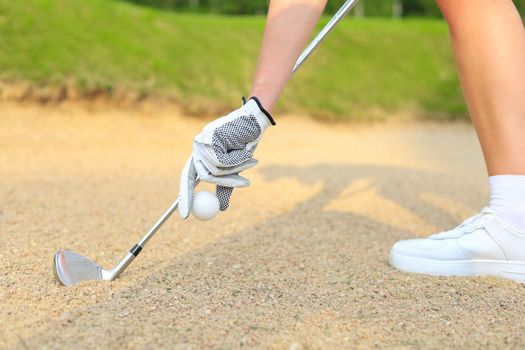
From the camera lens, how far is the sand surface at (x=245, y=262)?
148 cm

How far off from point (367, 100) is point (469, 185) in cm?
374

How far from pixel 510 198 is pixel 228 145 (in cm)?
86

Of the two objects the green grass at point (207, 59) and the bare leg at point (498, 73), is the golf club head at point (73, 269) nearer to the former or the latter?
the bare leg at point (498, 73)

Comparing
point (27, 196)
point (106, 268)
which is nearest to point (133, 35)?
point (27, 196)

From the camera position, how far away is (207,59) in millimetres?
7211

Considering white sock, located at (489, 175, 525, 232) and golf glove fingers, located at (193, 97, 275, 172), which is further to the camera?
white sock, located at (489, 175, 525, 232)

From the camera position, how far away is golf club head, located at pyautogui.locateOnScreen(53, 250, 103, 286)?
70.7 inches

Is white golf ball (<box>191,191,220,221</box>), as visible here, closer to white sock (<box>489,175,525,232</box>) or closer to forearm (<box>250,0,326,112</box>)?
forearm (<box>250,0,326,112</box>)

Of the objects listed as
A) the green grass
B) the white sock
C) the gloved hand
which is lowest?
the green grass

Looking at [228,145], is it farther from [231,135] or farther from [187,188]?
[187,188]

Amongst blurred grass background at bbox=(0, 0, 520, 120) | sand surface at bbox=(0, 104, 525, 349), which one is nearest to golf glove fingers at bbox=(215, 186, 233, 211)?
sand surface at bbox=(0, 104, 525, 349)

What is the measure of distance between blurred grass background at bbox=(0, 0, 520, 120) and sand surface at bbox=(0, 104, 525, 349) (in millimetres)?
1202

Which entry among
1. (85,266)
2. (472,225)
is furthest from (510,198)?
(85,266)

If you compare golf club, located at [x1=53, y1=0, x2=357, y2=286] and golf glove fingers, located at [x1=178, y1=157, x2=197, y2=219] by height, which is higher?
golf glove fingers, located at [x1=178, y1=157, x2=197, y2=219]
